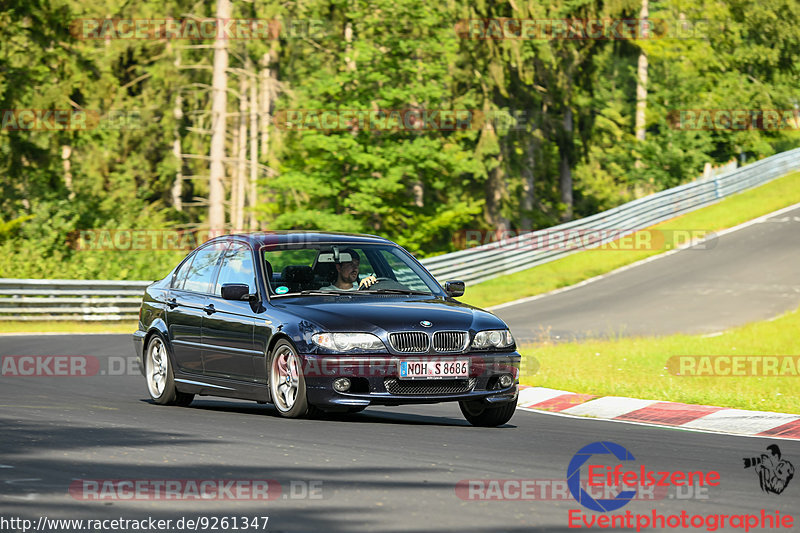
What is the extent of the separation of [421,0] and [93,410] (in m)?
36.4

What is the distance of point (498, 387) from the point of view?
35.9 feet

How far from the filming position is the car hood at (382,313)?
34.7 ft

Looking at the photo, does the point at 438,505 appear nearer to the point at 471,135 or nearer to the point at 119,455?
the point at 119,455

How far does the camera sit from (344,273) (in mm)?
11805

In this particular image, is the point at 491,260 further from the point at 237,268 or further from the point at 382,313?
Answer: the point at 382,313

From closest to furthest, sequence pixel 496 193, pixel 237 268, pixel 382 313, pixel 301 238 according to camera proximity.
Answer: pixel 382 313 < pixel 301 238 < pixel 237 268 < pixel 496 193

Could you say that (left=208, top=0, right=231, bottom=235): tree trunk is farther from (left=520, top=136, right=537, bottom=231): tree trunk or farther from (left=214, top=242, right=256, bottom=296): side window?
(left=214, top=242, right=256, bottom=296): side window

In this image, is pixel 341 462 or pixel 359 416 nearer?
pixel 341 462

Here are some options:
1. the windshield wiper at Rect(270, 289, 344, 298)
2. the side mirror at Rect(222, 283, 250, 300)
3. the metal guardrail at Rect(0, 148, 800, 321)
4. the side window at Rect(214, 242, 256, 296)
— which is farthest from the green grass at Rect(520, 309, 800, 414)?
the metal guardrail at Rect(0, 148, 800, 321)

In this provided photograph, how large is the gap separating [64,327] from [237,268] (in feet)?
57.8

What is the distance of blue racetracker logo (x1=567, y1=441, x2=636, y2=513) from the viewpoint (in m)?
6.94

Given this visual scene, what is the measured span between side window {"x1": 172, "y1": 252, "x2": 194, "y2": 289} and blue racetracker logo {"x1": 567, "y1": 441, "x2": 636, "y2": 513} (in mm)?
5122

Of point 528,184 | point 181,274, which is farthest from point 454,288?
point 528,184

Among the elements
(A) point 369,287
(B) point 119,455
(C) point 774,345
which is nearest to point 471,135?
(C) point 774,345
